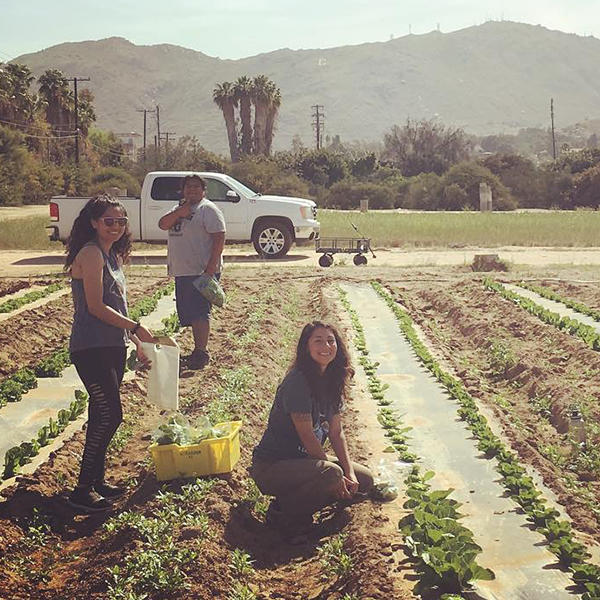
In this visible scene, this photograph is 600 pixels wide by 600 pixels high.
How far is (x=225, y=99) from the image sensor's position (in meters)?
81.2

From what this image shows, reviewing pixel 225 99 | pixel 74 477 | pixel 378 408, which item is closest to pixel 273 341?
pixel 378 408

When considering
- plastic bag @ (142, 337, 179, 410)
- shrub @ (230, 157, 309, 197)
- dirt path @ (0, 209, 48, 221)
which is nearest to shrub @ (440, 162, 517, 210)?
shrub @ (230, 157, 309, 197)

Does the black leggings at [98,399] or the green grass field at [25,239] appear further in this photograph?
the green grass field at [25,239]

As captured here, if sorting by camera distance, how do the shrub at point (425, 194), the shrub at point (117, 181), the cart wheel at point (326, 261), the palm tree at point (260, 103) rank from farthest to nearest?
the palm tree at point (260, 103), the shrub at point (117, 181), the shrub at point (425, 194), the cart wheel at point (326, 261)

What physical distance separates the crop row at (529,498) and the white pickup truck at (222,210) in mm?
12614

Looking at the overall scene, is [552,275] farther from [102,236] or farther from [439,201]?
[439,201]

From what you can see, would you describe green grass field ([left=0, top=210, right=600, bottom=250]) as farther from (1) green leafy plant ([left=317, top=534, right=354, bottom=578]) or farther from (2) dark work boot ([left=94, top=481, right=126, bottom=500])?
(1) green leafy plant ([left=317, top=534, right=354, bottom=578])

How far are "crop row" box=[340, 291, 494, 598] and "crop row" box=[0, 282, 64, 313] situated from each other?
9288mm

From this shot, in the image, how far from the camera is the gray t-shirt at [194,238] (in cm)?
1020

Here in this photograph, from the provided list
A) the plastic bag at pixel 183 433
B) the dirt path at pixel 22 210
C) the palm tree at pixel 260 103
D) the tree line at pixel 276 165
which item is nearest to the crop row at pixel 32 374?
the plastic bag at pixel 183 433

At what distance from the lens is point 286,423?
6637 millimetres

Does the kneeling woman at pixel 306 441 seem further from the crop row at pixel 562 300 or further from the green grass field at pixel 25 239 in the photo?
the green grass field at pixel 25 239

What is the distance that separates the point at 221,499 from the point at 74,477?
1439mm

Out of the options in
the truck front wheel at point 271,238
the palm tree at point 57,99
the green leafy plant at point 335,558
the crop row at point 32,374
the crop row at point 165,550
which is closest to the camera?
the crop row at point 165,550
